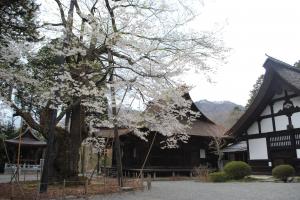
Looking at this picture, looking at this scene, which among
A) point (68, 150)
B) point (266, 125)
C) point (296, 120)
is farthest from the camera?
point (266, 125)

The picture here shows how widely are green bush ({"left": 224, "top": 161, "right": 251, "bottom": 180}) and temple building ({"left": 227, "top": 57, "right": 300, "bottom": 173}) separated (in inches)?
75.2

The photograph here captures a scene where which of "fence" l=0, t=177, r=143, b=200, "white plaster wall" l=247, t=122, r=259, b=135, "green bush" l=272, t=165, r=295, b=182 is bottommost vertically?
"fence" l=0, t=177, r=143, b=200

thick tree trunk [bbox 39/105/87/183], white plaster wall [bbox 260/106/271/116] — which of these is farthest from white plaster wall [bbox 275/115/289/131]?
thick tree trunk [bbox 39/105/87/183]

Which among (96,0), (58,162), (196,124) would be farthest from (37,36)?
(196,124)

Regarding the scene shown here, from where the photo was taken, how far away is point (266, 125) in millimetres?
18203

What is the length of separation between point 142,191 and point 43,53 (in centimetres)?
787

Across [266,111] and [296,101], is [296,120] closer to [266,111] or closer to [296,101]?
[296,101]

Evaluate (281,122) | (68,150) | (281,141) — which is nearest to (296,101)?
(281,122)

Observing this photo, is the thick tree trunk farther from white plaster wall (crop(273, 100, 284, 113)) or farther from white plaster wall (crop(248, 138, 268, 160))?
white plaster wall (crop(273, 100, 284, 113))

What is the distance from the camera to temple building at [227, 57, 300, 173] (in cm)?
1636

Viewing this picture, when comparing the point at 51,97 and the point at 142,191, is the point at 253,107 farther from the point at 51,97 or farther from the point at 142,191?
the point at 51,97

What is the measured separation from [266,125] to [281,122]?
1088mm

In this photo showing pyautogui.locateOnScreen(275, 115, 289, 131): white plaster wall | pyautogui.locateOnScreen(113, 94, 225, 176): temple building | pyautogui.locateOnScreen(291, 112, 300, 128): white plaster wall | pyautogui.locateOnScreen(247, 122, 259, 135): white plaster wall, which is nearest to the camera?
pyautogui.locateOnScreen(291, 112, 300, 128): white plaster wall

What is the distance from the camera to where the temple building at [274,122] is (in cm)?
1636
